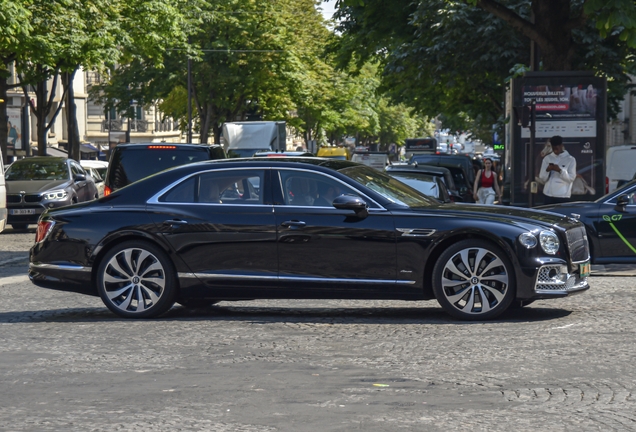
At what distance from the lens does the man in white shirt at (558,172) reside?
1764cm

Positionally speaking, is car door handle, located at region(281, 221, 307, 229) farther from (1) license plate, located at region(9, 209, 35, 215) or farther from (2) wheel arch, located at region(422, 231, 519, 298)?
(1) license plate, located at region(9, 209, 35, 215)

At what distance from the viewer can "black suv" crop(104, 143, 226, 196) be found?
59.3 feet

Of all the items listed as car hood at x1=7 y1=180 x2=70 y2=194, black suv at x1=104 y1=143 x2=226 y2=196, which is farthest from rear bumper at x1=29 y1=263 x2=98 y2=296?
car hood at x1=7 y1=180 x2=70 y2=194

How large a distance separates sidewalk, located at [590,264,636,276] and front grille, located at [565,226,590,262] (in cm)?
452

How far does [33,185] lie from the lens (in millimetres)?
23906

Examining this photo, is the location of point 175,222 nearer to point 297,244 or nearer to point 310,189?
point 297,244

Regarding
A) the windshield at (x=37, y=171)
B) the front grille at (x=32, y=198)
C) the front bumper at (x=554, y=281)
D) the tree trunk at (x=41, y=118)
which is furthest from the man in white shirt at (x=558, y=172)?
the tree trunk at (x=41, y=118)

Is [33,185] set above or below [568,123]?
below

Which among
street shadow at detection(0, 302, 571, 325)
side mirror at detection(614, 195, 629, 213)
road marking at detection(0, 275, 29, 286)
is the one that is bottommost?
road marking at detection(0, 275, 29, 286)

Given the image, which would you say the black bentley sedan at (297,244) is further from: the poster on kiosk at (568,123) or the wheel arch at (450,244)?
the poster on kiosk at (568,123)

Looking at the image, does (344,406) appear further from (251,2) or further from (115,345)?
(251,2)

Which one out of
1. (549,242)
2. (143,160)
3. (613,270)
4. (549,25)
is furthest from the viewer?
(549,25)

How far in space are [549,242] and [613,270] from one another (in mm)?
5968

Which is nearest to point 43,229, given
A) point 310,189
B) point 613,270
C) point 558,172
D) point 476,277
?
point 310,189
